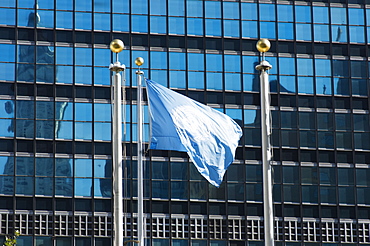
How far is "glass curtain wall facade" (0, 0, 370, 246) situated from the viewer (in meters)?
72.4

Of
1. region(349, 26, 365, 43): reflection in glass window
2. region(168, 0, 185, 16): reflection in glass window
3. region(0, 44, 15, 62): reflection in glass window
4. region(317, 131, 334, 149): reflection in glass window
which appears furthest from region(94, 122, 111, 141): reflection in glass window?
region(349, 26, 365, 43): reflection in glass window

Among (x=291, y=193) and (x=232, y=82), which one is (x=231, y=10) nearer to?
(x=232, y=82)

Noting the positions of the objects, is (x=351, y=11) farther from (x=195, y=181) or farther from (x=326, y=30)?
(x=195, y=181)

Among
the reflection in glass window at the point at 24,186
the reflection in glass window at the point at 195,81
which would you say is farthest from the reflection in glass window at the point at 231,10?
the reflection in glass window at the point at 24,186

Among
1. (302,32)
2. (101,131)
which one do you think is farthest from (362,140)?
(101,131)

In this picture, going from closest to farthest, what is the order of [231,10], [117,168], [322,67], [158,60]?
[117,168], [158,60], [231,10], [322,67]

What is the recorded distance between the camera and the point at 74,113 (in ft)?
242

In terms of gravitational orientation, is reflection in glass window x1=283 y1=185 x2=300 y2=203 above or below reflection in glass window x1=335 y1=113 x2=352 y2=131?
below

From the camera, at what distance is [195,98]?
75.2 metres

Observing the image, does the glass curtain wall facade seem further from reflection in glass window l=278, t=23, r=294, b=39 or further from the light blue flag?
the light blue flag

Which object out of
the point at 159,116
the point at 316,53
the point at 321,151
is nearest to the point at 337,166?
the point at 321,151

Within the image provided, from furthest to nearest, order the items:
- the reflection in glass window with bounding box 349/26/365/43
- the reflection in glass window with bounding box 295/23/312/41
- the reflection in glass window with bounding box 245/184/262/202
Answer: the reflection in glass window with bounding box 349/26/365/43, the reflection in glass window with bounding box 295/23/312/41, the reflection in glass window with bounding box 245/184/262/202

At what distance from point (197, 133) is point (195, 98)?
3395 centimetres

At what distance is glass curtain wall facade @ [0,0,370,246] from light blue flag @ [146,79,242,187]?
95.9 ft
